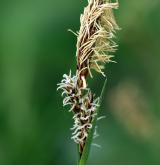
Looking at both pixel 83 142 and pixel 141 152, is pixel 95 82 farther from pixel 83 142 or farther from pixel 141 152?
pixel 83 142

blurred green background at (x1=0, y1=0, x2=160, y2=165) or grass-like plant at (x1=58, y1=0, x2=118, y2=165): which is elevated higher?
grass-like plant at (x1=58, y1=0, x2=118, y2=165)

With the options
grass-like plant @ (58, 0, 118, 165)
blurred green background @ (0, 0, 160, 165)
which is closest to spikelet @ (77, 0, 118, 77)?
grass-like plant @ (58, 0, 118, 165)

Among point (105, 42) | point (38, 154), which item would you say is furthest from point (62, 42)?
point (105, 42)

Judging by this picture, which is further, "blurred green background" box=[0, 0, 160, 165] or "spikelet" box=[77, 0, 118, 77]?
"blurred green background" box=[0, 0, 160, 165]

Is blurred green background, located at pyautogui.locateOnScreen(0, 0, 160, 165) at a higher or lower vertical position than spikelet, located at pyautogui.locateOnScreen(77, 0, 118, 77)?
lower

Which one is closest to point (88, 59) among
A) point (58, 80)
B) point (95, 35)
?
point (95, 35)

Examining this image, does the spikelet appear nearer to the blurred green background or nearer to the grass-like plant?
the grass-like plant

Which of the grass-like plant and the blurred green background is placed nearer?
the grass-like plant
